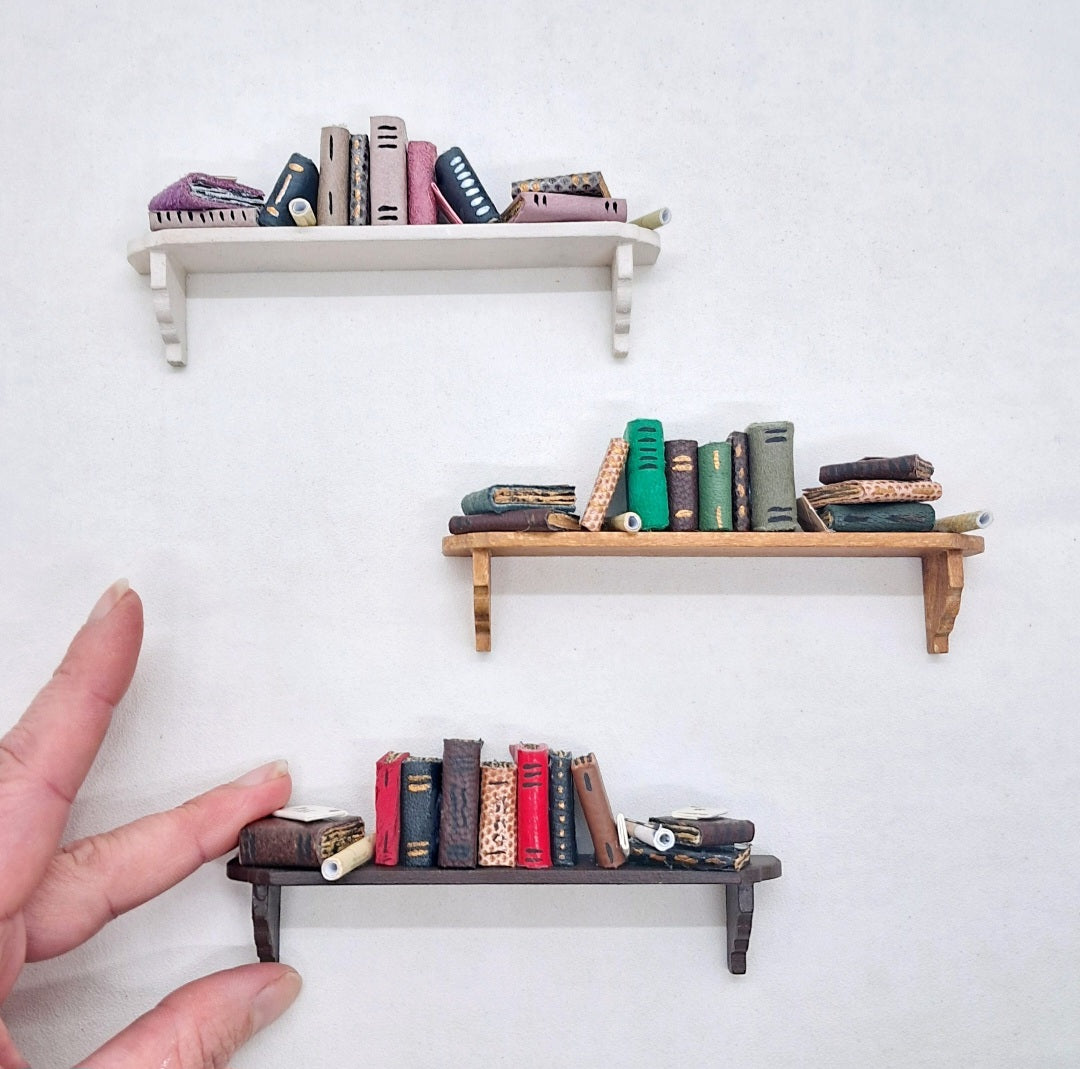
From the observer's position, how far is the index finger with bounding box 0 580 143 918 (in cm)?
158

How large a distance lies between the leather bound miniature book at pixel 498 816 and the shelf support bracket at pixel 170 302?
1.00m

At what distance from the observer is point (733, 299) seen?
2010mm

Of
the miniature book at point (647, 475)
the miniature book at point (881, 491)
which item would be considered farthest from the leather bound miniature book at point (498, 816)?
the miniature book at point (881, 491)

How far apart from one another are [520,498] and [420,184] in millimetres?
634

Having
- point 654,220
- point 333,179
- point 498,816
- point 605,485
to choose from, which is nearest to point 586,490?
point 605,485

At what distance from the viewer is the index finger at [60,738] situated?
1580mm

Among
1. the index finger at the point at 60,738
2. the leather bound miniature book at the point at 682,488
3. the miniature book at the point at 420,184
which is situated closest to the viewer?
the index finger at the point at 60,738

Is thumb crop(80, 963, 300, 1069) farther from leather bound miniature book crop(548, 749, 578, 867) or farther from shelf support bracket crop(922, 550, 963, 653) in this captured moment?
shelf support bracket crop(922, 550, 963, 653)

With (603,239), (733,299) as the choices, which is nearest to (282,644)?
(603,239)

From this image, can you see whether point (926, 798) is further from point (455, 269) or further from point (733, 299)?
point (455, 269)

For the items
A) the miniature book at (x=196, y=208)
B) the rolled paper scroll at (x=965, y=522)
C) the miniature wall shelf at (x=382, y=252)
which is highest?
the miniature book at (x=196, y=208)

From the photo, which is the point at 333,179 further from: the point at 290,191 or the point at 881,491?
the point at 881,491

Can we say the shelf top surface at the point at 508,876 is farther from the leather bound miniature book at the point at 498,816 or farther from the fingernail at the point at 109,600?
the fingernail at the point at 109,600

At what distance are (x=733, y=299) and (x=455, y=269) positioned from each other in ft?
1.81
